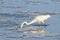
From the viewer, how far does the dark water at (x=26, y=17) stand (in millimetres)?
12622

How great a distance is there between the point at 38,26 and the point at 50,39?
2.20 metres

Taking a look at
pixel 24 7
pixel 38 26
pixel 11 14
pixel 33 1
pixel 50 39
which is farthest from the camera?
pixel 33 1

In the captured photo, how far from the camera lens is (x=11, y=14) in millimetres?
17250

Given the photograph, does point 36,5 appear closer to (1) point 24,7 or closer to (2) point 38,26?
(1) point 24,7

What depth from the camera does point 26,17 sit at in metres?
16.5

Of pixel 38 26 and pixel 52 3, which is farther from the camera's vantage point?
pixel 52 3

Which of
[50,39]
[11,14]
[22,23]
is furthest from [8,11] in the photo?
[50,39]

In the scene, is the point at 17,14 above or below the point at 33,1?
below

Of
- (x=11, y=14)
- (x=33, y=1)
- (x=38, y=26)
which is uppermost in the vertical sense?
(x=33, y=1)

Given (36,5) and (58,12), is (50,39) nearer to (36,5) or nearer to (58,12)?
(58,12)

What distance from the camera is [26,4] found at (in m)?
20.3

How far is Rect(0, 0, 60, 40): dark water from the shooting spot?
497 inches

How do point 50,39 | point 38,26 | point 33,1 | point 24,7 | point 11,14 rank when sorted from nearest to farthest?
point 50,39
point 38,26
point 11,14
point 24,7
point 33,1

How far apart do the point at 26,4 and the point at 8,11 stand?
8.30 ft
